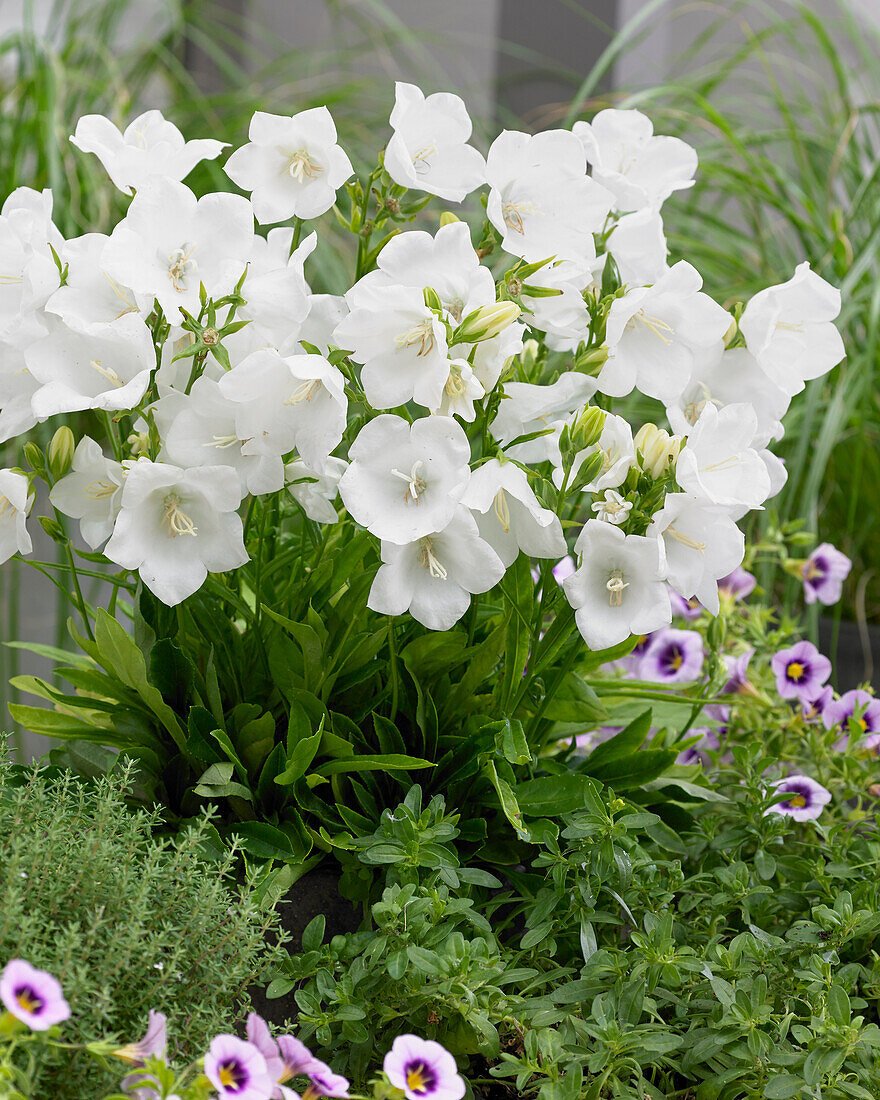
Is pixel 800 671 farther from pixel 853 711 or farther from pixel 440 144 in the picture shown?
pixel 440 144

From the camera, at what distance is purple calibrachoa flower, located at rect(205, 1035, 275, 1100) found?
1.36 ft

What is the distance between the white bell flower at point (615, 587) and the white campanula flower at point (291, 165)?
257 mm

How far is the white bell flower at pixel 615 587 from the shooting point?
0.57 metres

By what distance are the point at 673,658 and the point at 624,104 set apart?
845mm

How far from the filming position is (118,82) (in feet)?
5.86

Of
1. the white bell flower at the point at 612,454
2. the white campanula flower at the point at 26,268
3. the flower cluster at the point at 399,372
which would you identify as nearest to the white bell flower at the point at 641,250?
the flower cluster at the point at 399,372

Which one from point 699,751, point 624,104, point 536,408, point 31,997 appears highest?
point 624,104

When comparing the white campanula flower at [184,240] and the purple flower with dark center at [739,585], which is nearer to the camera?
the white campanula flower at [184,240]

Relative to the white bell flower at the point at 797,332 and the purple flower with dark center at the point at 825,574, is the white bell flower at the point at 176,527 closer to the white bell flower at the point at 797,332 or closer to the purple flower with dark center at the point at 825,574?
the white bell flower at the point at 797,332

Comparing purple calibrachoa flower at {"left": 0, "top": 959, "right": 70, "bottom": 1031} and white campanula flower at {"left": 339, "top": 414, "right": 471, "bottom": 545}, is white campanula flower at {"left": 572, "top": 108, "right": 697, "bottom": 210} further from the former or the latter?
purple calibrachoa flower at {"left": 0, "top": 959, "right": 70, "bottom": 1031}

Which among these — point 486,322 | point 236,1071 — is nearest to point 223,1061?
point 236,1071

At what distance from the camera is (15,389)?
24.1 inches

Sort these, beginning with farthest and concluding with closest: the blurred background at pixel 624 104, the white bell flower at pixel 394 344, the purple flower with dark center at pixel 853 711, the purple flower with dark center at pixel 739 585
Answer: the blurred background at pixel 624 104, the purple flower with dark center at pixel 739 585, the purple flower with dark center at pixel 853 711, the white bell flower at pixel 394 344

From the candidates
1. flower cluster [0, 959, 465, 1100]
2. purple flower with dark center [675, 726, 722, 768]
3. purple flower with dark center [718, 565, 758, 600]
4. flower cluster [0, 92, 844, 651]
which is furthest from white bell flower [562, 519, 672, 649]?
purple flower with dark center [718, 565, 758, 600]
